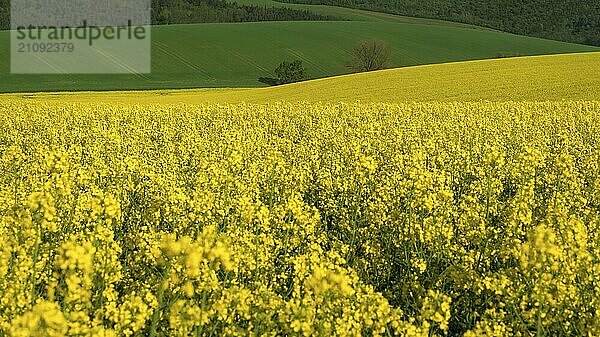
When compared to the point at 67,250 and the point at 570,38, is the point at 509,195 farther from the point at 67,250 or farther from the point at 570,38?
the point at 570,38

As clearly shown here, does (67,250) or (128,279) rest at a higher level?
(67,250)

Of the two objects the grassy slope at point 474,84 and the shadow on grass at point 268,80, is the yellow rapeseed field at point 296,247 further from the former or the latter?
the shadow on grass at point 268,80

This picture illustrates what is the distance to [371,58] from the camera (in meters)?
64.8

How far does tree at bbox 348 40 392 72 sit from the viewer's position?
6406 centimetres

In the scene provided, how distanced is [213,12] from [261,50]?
3101cm

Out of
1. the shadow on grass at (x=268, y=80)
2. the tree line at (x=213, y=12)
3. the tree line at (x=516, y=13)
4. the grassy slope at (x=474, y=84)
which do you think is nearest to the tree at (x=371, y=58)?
the shadow on grass at (x=268, y=80)

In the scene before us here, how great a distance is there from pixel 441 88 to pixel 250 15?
83303mm

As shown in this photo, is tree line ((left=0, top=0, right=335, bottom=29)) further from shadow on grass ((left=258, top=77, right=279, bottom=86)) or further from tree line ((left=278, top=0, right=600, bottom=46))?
shadow on grass ((left=258, top=77, right=279, bottom=86))

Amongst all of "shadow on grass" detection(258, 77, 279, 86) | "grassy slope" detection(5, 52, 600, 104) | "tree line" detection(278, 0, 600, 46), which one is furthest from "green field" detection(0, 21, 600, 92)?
"tree line" detection(278, 0, 600, 46)

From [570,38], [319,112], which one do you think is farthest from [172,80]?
[570,38]

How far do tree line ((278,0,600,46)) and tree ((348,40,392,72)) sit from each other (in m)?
66.2

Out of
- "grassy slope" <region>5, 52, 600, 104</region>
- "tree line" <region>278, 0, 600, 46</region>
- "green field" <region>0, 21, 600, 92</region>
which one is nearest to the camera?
"grassy slope" <region>5, 52, 600, 104</region>

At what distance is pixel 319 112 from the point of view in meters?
17.2

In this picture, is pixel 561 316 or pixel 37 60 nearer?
pixel 561 316
